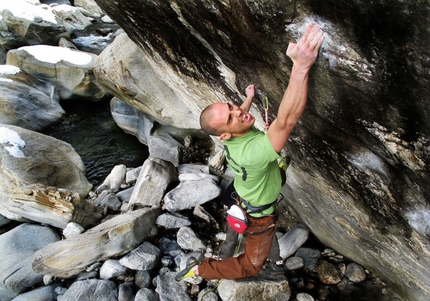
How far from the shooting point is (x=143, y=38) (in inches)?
207

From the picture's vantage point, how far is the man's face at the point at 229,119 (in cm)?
291

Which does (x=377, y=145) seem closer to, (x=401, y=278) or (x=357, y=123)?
(x=357, y=123)

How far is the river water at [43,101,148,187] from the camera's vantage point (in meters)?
9.95

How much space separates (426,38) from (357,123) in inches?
35.4

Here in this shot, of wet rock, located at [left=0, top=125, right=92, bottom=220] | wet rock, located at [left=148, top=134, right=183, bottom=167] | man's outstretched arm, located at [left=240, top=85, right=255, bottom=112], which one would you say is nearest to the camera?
man's outstretched arm, located at [left=240, top=85, right=255, bottom=112]

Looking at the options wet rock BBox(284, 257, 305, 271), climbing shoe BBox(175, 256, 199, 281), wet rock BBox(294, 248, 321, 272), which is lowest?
climbing shoe BBox(175, 256, 199, 281)

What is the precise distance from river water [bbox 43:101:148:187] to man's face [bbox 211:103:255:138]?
7.05 meters

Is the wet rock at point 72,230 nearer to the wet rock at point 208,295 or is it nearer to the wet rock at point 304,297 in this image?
the wet rock at point 208,295

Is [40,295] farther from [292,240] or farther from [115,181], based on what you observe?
[292,240]

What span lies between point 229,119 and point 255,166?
475 millimetres

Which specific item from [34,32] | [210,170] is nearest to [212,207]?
[210,170]

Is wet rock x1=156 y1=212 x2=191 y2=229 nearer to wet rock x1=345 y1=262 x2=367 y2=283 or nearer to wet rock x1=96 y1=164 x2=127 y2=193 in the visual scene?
wet rock x1=96 y1=164 x2=127 y2=193

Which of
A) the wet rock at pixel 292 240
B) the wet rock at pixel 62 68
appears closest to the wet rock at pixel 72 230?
the wet rock at pixel 292 240

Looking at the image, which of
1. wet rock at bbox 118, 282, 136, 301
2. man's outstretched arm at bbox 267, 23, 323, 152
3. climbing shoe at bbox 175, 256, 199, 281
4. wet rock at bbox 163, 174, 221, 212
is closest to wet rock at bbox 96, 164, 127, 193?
wet rock at bbox 163, 174, 221, 212
